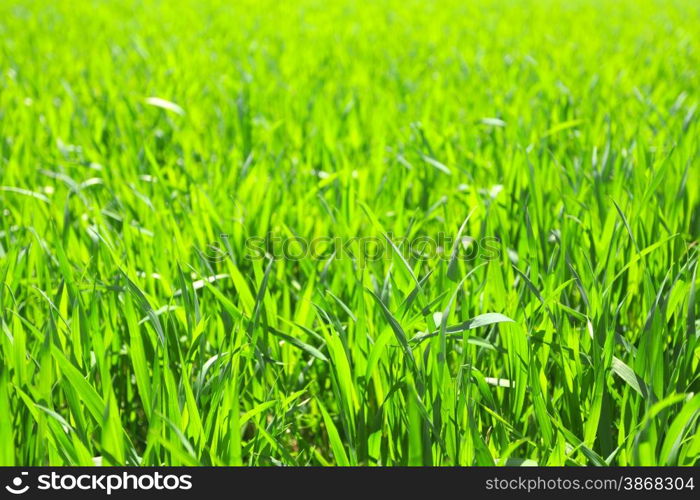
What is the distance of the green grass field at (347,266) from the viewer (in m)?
0.93

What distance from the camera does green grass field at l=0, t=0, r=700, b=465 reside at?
36.6 inches

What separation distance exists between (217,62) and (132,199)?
2282mm

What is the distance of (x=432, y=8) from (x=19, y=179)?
5.77 meters

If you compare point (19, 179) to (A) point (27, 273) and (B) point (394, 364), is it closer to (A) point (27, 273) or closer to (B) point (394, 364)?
(A) point (27, 273)

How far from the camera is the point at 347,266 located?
4.34 feet

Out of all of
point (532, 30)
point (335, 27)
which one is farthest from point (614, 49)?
point (335, 27)

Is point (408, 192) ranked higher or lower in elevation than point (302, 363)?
higher

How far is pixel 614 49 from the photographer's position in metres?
4.57

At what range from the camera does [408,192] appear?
2.01 metres

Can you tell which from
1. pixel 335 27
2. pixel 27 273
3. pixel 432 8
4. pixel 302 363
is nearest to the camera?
pixel 302 363
